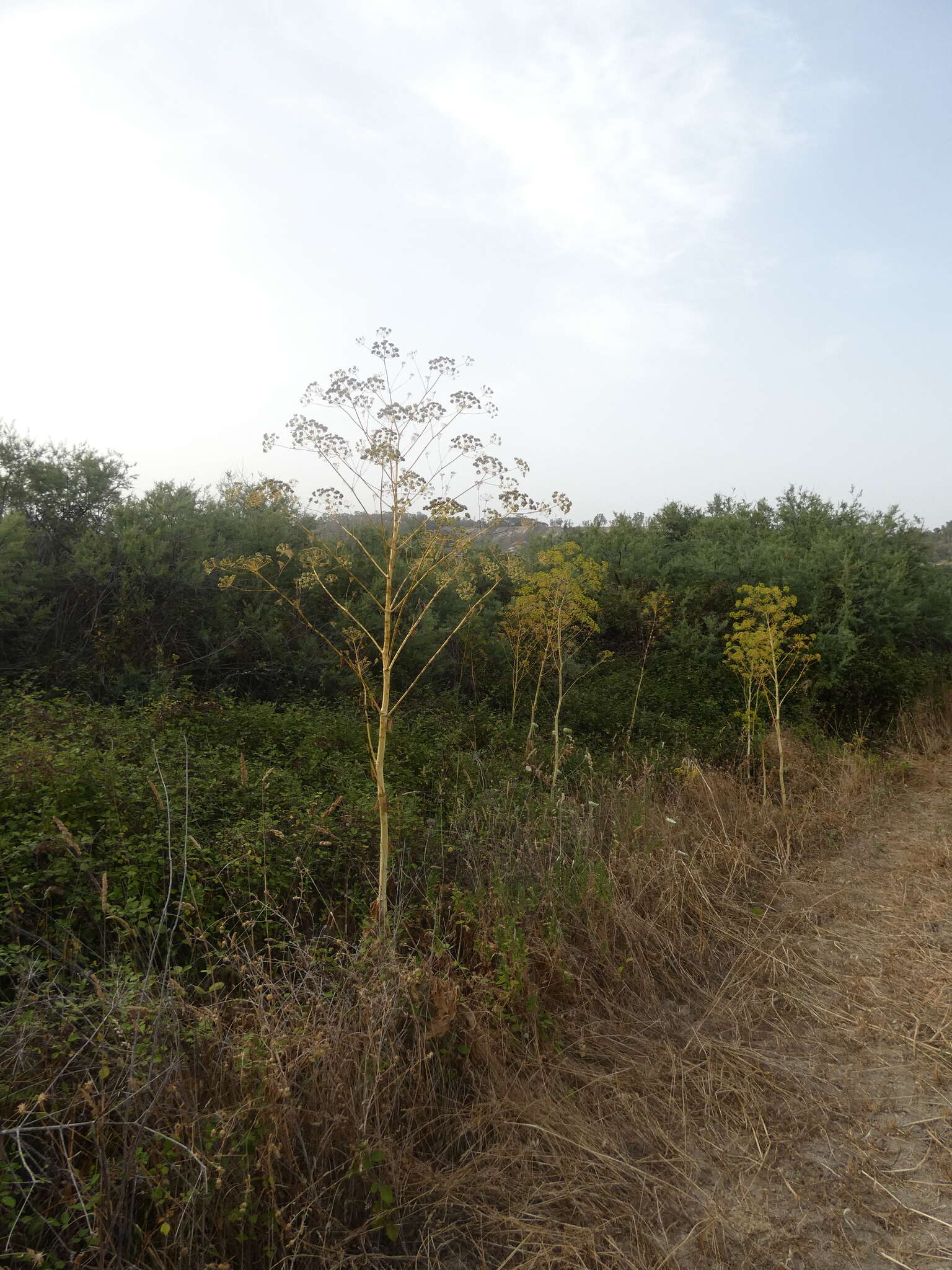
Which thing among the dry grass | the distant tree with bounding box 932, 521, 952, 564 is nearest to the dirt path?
the dry grass

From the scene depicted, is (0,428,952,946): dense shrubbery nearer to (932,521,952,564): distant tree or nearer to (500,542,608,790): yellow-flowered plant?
(500,542,608,790): yellow-flowered plant

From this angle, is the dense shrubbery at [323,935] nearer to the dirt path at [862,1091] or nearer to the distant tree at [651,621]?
the dirt path at [862,1091]

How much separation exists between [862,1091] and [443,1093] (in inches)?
61.0

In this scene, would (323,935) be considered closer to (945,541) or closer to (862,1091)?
(862,1091)

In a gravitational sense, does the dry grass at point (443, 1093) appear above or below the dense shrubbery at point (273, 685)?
below

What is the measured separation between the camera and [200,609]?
7.46 meters

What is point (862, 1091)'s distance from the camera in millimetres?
2832

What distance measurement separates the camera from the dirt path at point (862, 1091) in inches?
84.9

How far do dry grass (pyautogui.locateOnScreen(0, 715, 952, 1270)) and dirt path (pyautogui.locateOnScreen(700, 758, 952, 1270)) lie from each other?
3 cm

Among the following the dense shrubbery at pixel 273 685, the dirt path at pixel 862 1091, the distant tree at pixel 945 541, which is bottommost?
the dirt path at pixel 862 1091

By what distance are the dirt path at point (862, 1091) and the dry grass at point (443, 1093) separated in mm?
27

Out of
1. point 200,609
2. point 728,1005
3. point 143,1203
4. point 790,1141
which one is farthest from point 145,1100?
point 200,609

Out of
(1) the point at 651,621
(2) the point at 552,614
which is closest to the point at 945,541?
(1) the point at 651,621

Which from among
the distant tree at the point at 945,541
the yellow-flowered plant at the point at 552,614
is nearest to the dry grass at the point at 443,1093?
the yellow-flowered plant at the point at 552,614
